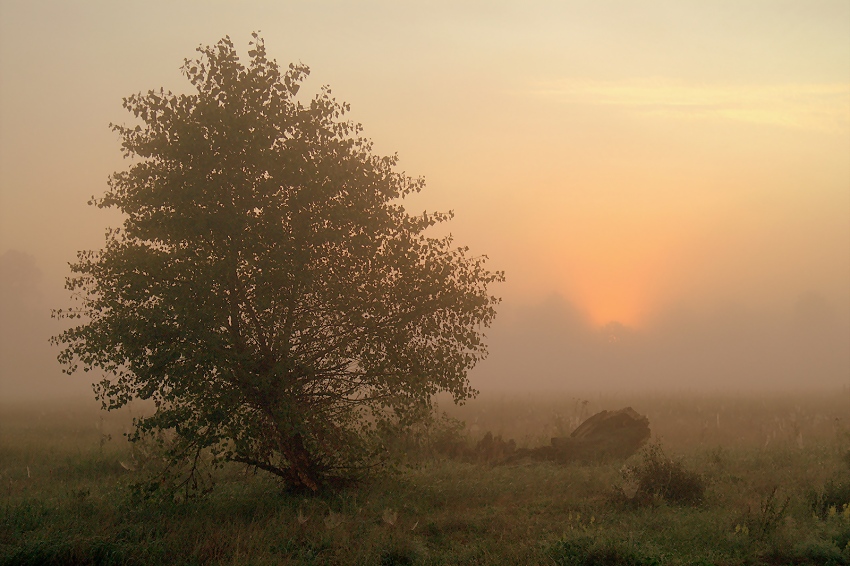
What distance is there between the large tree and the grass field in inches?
62.5

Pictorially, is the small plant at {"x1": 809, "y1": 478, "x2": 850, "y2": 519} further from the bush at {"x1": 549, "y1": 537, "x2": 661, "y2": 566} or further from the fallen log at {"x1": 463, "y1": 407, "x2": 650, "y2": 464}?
the fallen log at {"x1": 463, "y1": 407, "x2": 650, "y2": 464}

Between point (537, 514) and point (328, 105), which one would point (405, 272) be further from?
point (537, 514)

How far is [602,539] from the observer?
11070 mm

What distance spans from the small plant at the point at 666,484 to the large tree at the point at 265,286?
4721 millimetres

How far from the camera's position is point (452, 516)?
Result: 14.0 metres

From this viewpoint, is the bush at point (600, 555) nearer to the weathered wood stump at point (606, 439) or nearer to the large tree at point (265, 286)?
the large tree at point (265, 286)

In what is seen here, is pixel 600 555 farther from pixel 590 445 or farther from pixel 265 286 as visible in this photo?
pixel 590 445

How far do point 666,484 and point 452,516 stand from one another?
528 centimetres

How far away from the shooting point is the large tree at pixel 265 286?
13.6 metres

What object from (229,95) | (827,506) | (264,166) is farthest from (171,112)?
(827,506)

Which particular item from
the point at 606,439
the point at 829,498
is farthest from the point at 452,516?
the point at 606,439

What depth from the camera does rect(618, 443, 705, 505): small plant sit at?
15.1 metres

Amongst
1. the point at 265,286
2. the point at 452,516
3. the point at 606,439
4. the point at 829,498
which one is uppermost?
the point at 265,286

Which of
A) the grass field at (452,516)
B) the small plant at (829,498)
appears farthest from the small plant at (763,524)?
the small plant at (829,498)
